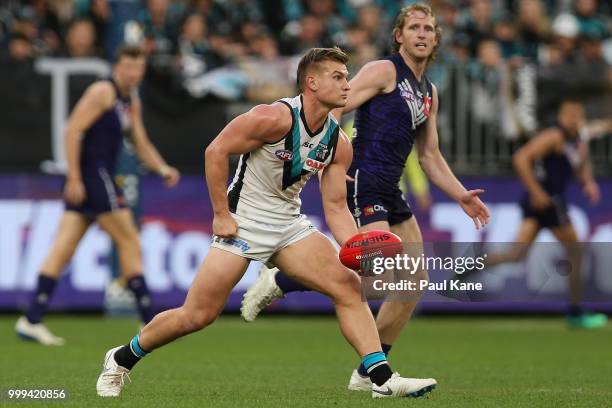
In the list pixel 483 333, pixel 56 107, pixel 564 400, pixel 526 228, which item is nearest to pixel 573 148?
pixel 526 228

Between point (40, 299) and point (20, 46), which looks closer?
point (40, 299)

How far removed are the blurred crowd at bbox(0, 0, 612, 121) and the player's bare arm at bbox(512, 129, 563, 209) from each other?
4.19 ft

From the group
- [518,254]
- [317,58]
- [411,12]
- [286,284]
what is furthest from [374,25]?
[317,58]

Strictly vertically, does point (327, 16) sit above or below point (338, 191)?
above

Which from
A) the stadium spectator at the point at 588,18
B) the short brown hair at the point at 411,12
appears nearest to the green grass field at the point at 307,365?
the short brown hair at the point at 411,12

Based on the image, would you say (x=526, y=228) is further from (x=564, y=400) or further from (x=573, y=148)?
(x=564, y=400)

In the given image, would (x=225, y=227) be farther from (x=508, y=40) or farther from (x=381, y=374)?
(x=508, y=40)

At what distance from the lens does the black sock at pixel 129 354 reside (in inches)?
318

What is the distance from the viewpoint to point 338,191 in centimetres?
813

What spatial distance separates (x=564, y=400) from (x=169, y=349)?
5.02 meters

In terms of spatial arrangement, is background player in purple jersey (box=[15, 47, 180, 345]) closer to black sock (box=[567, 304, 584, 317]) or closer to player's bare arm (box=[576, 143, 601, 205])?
black sock (box=[567, 304, 584, 317])

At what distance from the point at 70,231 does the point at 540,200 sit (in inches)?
219

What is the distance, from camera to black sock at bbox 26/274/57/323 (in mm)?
13053

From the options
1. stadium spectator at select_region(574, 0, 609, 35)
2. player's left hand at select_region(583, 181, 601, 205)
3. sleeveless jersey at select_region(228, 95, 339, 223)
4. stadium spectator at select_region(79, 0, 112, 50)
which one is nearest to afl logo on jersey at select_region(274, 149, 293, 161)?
sleeveless jersey at select_region(228, 95, 339, 223)
